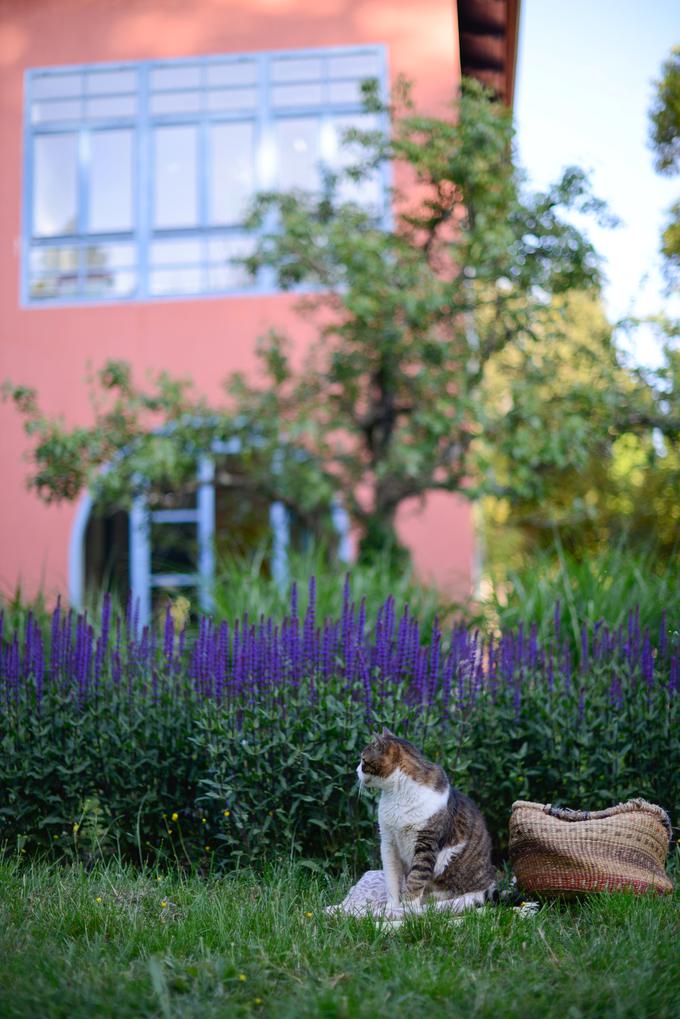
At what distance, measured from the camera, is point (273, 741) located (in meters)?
4.99

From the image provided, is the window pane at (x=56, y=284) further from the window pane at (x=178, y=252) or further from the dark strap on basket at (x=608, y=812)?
the dark strap on basket at (x=608, y=812)

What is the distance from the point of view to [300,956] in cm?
380

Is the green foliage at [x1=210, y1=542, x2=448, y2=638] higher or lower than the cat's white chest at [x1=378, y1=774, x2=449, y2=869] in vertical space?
higher

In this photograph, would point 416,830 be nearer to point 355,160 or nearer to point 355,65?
point 355,160

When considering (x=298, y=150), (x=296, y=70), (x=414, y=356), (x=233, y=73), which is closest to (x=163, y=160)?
(x=233, y=73)

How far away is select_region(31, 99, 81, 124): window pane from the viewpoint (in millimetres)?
11812

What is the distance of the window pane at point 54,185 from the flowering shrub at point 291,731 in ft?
24.5

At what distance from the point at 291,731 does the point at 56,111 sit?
8.86 metres

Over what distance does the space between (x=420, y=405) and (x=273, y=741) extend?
433cm

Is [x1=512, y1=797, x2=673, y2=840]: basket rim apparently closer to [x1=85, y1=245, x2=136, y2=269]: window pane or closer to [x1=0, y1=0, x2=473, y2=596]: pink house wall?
[x1=0, y1=0, x2=473, y2=596]: pink house wall

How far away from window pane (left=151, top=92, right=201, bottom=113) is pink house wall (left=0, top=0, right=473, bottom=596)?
0.40 meters

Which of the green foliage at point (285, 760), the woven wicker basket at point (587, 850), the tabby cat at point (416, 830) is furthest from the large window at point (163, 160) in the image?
the woven wicker basket at point (587, 850)

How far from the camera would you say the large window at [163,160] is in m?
11.6

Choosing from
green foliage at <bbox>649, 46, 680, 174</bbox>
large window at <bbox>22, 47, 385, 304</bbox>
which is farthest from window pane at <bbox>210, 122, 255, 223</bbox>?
green foliage at <bbox>649, 46, 680, 174</bbox>
